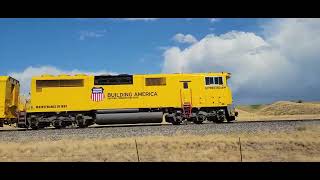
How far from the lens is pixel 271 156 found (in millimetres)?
18109

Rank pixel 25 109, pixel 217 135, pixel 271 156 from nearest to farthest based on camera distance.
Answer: pixel 271 156
pixel 217 135
pixel 25 109

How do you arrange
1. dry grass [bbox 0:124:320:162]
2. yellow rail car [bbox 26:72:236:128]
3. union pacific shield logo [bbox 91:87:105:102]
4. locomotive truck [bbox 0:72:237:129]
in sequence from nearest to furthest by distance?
dry grass [bbox 0:124:320:162], locomotive truck [bbox 0:72:237:129], yellow rail car [bbox 26:72:236:128], union pacific shield logo [bbox 91:87:105:102]

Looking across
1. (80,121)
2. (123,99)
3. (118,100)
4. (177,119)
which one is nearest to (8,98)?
(80,121)

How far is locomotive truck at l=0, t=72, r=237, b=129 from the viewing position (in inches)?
1155

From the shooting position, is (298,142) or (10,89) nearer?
(298,142)

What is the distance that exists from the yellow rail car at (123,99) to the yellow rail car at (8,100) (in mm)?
1920

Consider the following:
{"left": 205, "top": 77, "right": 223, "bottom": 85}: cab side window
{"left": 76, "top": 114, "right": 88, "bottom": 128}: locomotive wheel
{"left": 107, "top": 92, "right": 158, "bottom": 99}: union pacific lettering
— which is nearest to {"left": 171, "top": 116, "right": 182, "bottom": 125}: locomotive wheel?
{"left": 107, "top": 92, "right": 158, "bottom": 99}: union pacific lettering

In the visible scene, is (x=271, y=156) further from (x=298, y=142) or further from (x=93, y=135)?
(x=93, y=135)

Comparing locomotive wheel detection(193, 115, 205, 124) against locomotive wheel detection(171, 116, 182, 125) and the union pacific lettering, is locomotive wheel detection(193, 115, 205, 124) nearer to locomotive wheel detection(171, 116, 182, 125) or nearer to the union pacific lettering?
locomotive wheel detection(171, 116, 182, 125)

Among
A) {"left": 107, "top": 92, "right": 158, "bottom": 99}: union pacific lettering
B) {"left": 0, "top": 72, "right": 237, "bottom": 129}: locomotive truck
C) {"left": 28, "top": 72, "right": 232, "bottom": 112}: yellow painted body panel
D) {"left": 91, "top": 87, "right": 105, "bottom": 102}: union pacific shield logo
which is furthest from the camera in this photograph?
{"left": 107, "top": 92, "right": 158, "bottom": 99}: union pacific lettering

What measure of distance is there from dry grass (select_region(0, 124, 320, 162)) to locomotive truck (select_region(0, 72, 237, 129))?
27.7ft
